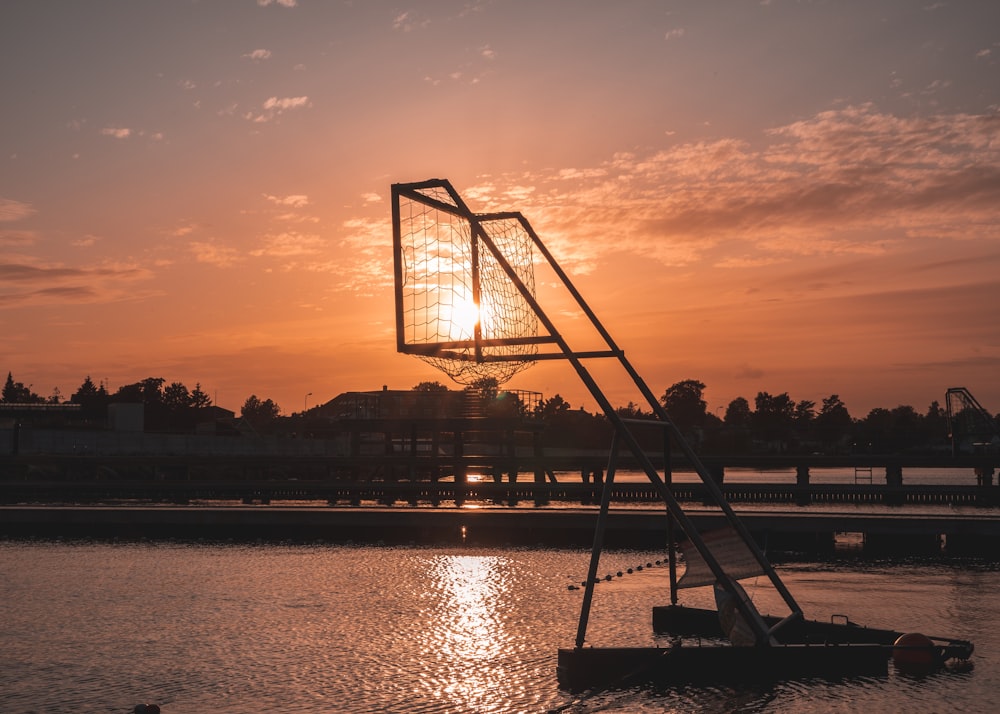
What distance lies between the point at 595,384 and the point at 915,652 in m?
8.21

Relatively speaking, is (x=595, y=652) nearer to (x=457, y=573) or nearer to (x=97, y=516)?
(x=457, y=573)

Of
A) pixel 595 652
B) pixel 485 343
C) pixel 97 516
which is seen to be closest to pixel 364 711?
pixel 595 652

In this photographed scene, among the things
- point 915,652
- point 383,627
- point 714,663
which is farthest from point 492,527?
point 714,663

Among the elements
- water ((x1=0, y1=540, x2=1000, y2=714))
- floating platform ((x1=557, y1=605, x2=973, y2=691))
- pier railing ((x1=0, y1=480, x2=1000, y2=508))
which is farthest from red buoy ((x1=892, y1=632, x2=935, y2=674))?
pier railing ((x1=0, y1=480, x2=1000, y2=508))

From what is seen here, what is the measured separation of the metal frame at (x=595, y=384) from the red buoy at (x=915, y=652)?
1961mm

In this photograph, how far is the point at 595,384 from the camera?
758 inches

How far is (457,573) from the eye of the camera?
37.7 meters

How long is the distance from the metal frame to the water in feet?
6.01

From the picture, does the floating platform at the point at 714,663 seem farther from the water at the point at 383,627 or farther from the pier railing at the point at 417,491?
the pier railing at the point at 417,491

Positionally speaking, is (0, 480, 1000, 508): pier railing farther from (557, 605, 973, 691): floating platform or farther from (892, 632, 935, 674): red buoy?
(557, 605, 973, 691): floating platform

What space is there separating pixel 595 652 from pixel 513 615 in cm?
1014

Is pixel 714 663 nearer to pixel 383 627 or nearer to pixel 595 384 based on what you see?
pixel 595 384

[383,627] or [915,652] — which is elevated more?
[915,652]

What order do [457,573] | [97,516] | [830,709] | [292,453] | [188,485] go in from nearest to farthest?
1. [830,709]
2. [457,573]
3. [97,516]
4. [188,485]
5. [292,453]
